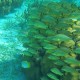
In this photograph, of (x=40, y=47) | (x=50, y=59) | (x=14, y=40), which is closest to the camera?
(x=50, y=59)

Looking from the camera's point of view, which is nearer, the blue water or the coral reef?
the blue water

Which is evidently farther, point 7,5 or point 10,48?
point 7,5

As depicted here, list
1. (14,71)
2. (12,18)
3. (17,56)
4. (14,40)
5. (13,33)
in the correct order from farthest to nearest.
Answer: (12,18) < (13,33) < (14,40) < (17,56) < (14,71)

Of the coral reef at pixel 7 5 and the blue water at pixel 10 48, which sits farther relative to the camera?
the coral reef at pixel 7 5

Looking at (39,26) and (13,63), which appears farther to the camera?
(13,63)

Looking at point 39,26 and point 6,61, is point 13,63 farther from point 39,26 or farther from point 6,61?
point 39,26

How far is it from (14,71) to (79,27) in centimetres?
207

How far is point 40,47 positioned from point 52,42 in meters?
0.38

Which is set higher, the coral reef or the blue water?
the coral reef

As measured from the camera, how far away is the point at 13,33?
30.3 ft

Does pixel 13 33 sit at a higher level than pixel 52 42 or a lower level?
lower

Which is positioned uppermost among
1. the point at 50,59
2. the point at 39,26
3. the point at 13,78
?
the point at 39,26

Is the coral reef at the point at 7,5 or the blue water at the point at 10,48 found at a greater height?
the coral reef at the point at 7,5

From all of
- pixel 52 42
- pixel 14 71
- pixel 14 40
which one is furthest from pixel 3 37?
pixel 52 42
